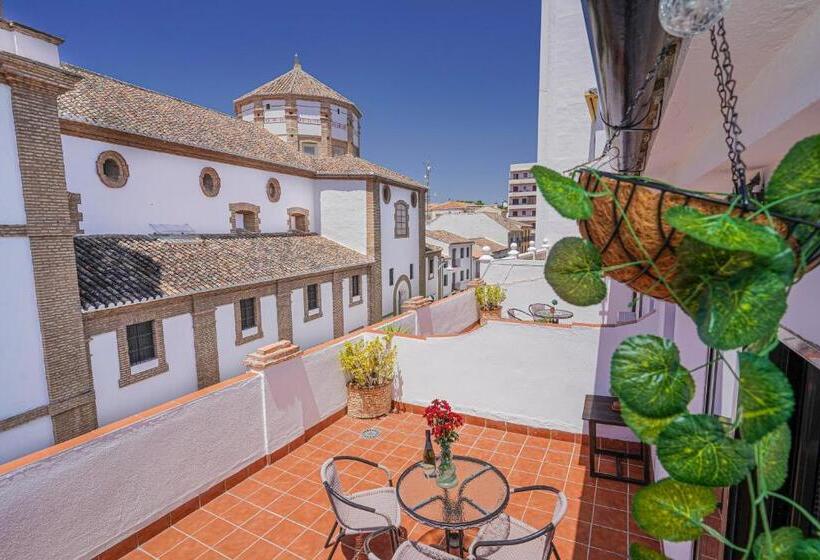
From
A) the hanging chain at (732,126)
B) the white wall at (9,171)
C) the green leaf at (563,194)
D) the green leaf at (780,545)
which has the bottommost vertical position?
the green leaf at (780,545)

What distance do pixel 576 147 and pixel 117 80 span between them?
15964mm

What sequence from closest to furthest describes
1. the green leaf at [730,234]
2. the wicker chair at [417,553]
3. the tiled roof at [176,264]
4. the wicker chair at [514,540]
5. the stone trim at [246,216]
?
the green leaf at [730,234], the wicker chair at [514,540], the wicker chair at [417,553], the tiled roof at [176,264], the stone trim at [246,216]

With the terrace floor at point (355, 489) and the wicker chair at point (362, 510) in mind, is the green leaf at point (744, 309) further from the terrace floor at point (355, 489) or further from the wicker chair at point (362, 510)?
the terrace floor at point (355, 489)

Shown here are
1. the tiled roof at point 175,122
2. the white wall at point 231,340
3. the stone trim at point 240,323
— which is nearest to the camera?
the tiled roof at point 175,122

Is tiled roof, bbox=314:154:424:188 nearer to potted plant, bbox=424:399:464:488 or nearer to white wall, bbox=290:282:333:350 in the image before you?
white wall, bbox=290:282:333:350

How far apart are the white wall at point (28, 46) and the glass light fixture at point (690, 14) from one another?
10.5 meters

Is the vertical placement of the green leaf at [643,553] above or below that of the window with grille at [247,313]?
above

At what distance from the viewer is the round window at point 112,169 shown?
11180 mm

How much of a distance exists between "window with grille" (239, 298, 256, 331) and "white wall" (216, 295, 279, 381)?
256 millimetres

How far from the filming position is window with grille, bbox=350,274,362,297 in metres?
17.8

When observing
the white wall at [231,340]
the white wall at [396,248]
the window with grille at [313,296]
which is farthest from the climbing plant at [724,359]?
the white wall at [396,248]

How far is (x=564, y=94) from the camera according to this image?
15.0 meters

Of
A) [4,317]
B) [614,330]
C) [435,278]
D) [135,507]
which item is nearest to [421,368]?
[614,330]

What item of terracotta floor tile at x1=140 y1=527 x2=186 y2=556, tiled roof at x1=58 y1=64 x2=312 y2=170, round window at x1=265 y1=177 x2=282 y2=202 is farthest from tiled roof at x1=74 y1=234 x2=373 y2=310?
terracotta floor tile at x1=140 y1=527 x2=186 y2=556
